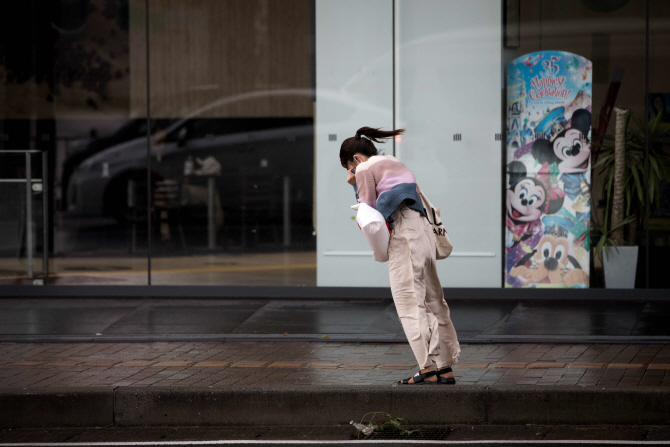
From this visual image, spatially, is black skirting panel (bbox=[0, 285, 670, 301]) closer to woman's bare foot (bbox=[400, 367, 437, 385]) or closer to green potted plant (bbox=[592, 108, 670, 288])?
green potted plant (bbox=[592, 108, 670, 288])

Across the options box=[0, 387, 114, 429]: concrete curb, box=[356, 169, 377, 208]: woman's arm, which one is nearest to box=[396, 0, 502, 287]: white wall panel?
box=[356, 169, 377, 208]: woman's arm

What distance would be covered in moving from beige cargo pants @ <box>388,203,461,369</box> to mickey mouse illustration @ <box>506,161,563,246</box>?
4.29 m

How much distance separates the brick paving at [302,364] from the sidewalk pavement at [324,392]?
1 centimetres

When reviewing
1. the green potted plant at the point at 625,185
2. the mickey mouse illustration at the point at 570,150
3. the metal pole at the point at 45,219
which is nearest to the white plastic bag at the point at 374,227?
the mickey mouse illustration at the point at 570,150

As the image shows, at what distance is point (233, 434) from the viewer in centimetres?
510

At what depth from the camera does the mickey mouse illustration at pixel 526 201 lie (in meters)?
9.57

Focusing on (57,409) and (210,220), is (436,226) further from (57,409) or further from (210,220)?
(210,220)

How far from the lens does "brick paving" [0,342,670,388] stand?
571 centimetres

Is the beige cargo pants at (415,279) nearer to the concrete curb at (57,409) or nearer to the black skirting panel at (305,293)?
the concrete curb at (57,409)

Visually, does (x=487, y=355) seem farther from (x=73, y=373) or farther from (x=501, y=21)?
(x=501, y=21)

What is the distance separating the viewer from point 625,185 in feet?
30.8

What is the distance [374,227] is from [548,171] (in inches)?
189

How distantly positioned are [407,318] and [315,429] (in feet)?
2.96

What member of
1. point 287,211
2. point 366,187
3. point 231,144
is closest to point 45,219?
point 231,144
